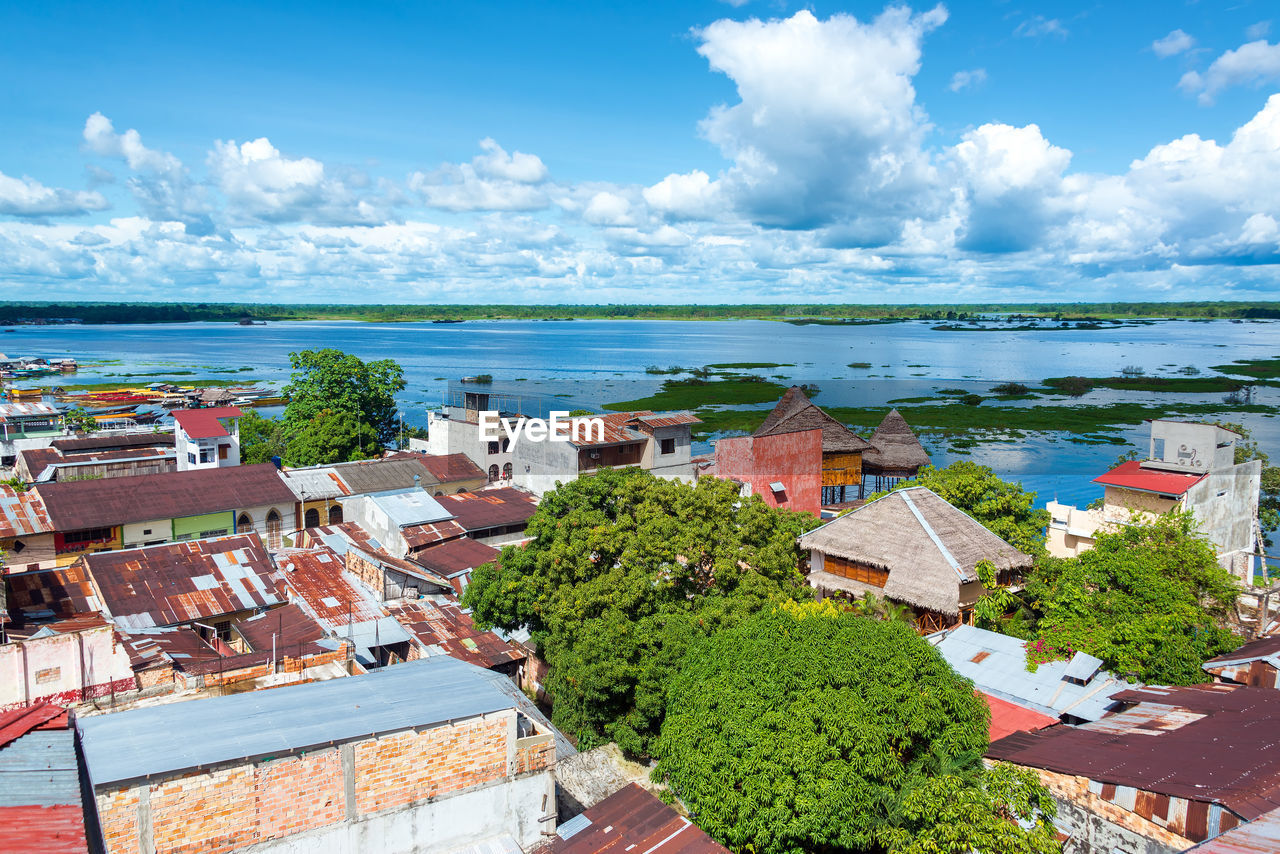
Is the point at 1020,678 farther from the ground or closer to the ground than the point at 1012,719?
farther from the ground

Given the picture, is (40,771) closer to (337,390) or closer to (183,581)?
(183,581)

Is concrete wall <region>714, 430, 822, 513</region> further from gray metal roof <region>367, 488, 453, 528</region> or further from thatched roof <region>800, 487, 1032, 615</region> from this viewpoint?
gray metal roof <region>367, 488, 453, 528</region>

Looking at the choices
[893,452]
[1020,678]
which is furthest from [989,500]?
[893,452]

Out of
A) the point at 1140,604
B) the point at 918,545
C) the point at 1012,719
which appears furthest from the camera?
the point at 918,545

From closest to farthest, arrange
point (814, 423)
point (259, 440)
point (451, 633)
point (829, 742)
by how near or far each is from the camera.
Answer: point (829, 742)
point (451, 633)
point (814, 423)
point (259, 440)

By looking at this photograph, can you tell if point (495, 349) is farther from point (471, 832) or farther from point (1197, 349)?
point (471, 832)

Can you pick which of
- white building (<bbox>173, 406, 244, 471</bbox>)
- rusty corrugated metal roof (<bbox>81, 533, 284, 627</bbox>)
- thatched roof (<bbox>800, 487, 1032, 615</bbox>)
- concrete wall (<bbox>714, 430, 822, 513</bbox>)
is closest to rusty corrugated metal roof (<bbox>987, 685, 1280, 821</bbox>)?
thatched roof (<bbox>800, 487, 1032, 615</bbox>)

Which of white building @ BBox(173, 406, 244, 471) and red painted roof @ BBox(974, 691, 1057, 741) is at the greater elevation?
white building @ BBox(173, 406, 244, 471)
